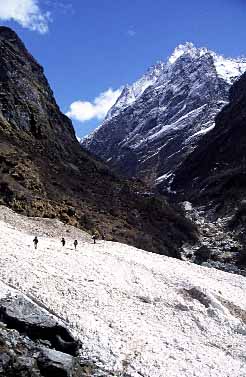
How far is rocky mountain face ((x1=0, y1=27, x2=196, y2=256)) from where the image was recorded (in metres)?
60.5

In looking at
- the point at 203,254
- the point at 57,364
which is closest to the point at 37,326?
the point at 57,364

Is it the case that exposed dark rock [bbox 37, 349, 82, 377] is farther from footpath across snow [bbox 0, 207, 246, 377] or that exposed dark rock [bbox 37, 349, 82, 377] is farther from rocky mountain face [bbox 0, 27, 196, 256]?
rocky mountain face [bbox 0, 27, 196, 256]

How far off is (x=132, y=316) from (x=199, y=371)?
5397 millimetres

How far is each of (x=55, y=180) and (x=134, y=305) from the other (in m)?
41.1

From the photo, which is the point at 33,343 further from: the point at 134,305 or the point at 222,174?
the point at 222,174

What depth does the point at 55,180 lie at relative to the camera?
71.6 metres

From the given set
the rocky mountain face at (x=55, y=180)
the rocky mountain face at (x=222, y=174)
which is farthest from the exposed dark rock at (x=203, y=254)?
the rocky mountain face at (x=222, y=174)

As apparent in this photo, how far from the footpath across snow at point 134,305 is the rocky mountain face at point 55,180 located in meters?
16.0

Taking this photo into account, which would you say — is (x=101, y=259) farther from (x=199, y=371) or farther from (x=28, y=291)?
(x=199, y=371)

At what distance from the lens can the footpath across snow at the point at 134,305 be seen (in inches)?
1026

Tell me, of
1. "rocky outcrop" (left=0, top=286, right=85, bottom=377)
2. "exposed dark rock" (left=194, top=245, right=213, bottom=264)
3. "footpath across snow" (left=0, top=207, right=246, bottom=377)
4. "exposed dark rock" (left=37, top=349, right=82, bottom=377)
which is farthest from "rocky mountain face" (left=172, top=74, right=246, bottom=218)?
"exposed dark rock" (left=37, top=349, right=82, bottom=377)

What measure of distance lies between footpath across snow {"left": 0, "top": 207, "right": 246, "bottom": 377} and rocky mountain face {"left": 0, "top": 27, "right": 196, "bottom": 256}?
16.0 meters

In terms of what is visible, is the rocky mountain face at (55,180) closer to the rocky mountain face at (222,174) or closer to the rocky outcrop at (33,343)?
the rocky mountain face at (222,174)

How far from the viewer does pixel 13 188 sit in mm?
59000
